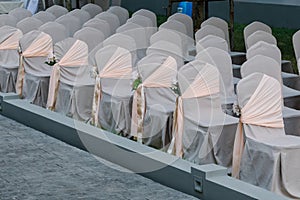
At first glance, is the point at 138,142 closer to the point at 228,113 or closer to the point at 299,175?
the point at 228,113

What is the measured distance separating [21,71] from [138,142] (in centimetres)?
353

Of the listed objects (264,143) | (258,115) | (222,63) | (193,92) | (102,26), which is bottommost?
(264,143)

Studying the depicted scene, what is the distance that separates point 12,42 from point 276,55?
4.35 m

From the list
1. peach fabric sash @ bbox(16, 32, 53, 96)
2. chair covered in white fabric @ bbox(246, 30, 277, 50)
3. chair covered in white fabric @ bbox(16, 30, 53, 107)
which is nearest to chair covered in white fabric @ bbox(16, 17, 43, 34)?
chair covered in white fabric @ bbox(16, 30, 53, 107)

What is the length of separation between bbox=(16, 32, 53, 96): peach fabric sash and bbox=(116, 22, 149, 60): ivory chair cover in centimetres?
120

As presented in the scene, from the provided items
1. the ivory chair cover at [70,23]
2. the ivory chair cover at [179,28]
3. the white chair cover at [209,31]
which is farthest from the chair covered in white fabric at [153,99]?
the ivory chair cover at [70,23]

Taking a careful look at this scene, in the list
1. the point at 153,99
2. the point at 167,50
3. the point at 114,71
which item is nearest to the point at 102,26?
the point at 167,50

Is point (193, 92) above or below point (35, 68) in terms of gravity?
above

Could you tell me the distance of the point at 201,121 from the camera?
345 inches

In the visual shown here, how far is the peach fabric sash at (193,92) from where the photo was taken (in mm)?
8891

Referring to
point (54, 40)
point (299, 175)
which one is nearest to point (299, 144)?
point (299, 175)

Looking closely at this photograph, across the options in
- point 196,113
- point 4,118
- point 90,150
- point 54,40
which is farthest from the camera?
point 54,40

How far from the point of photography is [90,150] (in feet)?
31.3

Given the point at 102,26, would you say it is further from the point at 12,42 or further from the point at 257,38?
the point at 257,38
